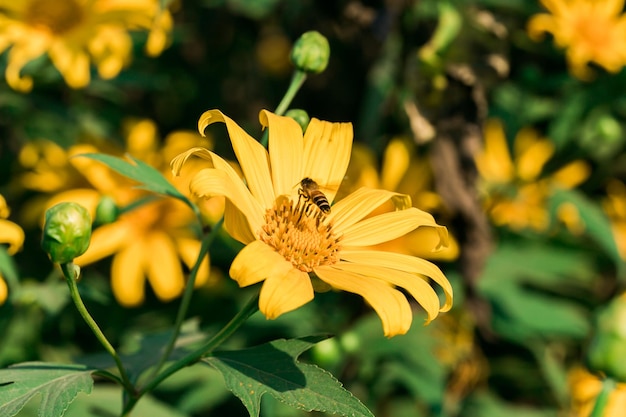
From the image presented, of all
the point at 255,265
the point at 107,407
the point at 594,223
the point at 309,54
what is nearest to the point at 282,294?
the point at 255,265

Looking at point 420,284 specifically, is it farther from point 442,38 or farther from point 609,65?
point 609,65

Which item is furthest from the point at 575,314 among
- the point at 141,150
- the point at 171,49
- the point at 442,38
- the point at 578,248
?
the point at 171,49

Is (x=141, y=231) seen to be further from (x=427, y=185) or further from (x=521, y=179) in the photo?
(x=521, y=179)

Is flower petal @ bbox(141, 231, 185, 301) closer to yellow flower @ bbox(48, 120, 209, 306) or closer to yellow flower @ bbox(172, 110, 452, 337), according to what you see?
yellow flower @ bbox(48, 120, 209, 306)

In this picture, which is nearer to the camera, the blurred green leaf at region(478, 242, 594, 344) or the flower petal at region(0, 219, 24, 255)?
the flower petal at region(0, 219, 24, 255)

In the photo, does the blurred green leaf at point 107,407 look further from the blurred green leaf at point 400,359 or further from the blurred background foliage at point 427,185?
the blurred green leaf at point 400,359

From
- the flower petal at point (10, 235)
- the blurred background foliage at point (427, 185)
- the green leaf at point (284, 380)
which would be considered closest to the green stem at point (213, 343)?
the green leaf at point (284, 380)

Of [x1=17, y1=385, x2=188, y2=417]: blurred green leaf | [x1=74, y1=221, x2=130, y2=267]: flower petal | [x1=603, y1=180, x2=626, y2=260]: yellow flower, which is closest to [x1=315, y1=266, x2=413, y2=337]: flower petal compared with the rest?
[x1=17, y1=385, x2=188, y2=417]: blurred green leaf
